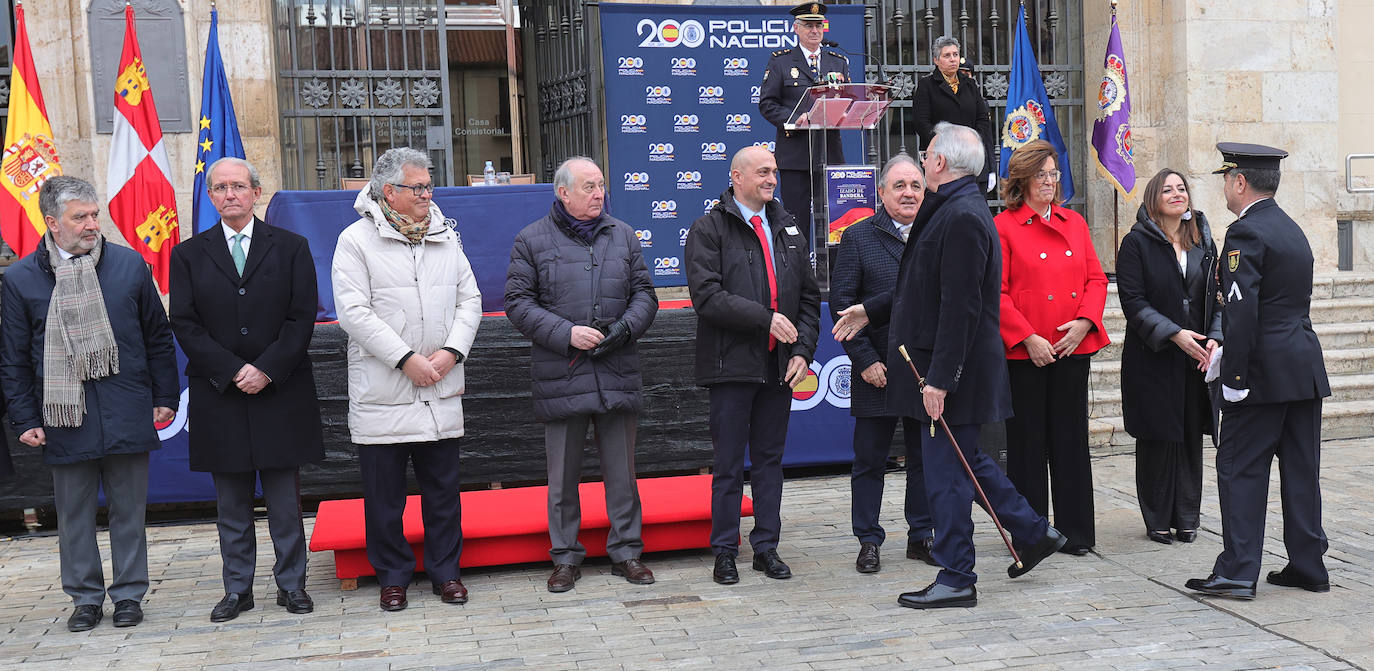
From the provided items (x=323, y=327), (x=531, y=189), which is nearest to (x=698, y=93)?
(x=531, y=189)

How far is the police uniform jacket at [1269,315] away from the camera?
4789 mm

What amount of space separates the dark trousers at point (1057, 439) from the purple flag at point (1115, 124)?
498cm

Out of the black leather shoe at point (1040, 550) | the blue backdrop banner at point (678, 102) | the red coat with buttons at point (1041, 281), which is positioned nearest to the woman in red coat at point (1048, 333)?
the red coat with buttons at point (1041, 281)

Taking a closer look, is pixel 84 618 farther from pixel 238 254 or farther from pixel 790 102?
pixel 790 102

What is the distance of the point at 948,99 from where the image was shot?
8914 millimetres

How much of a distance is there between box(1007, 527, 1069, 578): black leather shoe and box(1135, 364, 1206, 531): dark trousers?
1074 mm

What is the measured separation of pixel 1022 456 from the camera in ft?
18.9

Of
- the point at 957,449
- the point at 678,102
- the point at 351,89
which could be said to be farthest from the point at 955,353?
the point at 351,89

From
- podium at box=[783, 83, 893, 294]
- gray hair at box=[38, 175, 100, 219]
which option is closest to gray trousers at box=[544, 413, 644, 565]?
gray hair at box=[38, 175, 100, 219]

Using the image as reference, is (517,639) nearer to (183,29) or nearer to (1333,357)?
(183,29)

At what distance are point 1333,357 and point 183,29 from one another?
8.82 metres

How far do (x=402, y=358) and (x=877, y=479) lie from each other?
7.08 ft

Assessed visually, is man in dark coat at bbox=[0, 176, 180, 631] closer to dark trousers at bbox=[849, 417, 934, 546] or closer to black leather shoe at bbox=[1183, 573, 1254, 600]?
dark trousers at bbox=[849, 417, 934, 546]

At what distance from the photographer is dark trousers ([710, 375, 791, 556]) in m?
5.41
